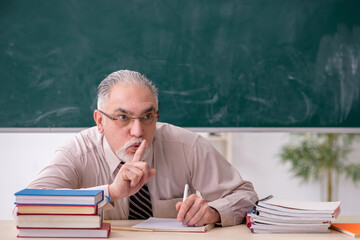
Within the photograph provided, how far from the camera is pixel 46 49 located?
303 centimetres

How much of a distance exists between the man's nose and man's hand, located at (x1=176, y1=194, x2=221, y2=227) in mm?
402

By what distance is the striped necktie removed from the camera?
2076 mm

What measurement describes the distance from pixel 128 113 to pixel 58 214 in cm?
61

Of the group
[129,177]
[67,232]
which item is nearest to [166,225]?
[129,177]

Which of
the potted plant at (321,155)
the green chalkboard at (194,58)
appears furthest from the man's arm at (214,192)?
the potted plant at (321,155)

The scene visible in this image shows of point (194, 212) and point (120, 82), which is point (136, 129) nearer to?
point (120, 82)

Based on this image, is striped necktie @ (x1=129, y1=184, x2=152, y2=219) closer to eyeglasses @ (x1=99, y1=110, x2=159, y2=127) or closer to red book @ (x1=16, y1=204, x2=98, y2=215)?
eyeglasses @ (x1=99, y1=110, x2=159, y2=127)

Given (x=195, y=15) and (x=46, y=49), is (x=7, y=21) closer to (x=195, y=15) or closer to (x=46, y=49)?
(x=46, y=49)

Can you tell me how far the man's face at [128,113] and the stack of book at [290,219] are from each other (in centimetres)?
63

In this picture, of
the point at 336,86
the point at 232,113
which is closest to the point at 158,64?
the point at 232,113

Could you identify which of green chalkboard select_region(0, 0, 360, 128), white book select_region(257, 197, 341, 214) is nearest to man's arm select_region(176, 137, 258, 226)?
white book select_region(257, 197, 341, 214)

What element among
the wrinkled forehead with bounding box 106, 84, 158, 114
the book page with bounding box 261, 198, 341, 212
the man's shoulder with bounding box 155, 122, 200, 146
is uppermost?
the wrinkled forehead with bounding box 106, 84, 158, 114

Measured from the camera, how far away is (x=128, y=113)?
1.98 m

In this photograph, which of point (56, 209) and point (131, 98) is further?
point (131, 98)
